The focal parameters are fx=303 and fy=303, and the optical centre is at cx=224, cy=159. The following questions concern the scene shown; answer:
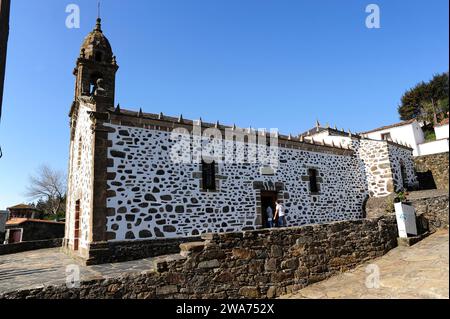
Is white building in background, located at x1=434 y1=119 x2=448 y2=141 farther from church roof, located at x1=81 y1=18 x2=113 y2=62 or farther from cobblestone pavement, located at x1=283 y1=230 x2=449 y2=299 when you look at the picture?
church roof, located at x1=81 y1=18 x2=113 y2=62

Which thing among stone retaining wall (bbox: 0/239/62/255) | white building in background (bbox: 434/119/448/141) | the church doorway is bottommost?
stone retaining wall (bbox: 0/239/62/255)

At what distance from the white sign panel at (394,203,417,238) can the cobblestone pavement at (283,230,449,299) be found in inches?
20.0

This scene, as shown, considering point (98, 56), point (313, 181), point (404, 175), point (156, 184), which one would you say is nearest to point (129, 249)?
point (156, 184)

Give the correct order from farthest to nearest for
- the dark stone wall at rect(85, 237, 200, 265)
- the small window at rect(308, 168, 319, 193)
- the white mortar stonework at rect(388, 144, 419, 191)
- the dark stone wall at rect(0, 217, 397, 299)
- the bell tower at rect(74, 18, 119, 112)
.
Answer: the white mortar stonework at rect(388, 144, 419, 191) → the small window at rect(308, 168, 319, 193) → the bell tower at rect(74, 18, 119, 112) → the dark stone wall at rect(85, 237, 200, 265) → the dark stone wall at rect(0, 217, 397, 299)

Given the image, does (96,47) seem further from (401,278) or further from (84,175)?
(401,278)

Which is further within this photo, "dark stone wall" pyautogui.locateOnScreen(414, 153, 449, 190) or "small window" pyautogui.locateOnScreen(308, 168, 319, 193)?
"dark stone wall" pyautogui.locateOnScreen(414, 153, 449, 190)

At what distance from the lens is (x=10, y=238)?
18.8m

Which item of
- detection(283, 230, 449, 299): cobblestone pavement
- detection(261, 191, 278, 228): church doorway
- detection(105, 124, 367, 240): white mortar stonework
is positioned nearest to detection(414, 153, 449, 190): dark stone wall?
detection(105, 124, 367, 240): white mortar stonework

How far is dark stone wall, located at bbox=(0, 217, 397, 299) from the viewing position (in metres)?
5.39
